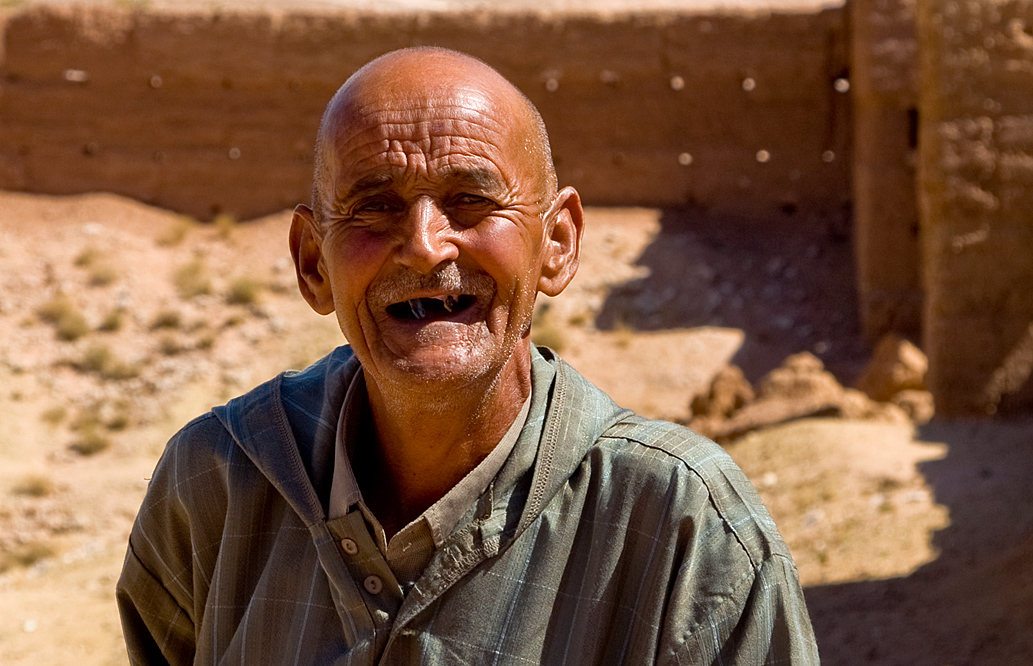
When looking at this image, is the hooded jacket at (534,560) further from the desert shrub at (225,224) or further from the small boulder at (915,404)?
the desert shrub at (225,224)

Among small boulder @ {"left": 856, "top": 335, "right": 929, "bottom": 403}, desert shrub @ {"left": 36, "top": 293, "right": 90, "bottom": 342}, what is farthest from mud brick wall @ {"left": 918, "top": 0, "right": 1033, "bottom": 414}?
desert shrub @ {"left": 36, "top": 293, "right": 90, "bottom": 342}

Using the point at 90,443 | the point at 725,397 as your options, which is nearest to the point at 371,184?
the point at 725,397

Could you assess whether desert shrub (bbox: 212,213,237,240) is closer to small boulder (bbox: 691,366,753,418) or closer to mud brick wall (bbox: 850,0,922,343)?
small boulder (bbox: 691,366,753,418)

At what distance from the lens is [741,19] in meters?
12.9

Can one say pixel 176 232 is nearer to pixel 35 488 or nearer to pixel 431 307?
pixel 35 488

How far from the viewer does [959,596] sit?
5008 millimetres

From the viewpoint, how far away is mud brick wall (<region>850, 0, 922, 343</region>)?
34.3ft

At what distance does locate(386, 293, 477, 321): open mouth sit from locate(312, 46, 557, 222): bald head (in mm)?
188

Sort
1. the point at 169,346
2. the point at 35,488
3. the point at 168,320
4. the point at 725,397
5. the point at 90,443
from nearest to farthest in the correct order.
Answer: the point at 725,397
the point at 35,488
the point at 90,443
the point at 169,346
the point at 168,320

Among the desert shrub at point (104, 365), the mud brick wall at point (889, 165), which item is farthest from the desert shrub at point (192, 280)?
the mud brick wall at point (889, 165)

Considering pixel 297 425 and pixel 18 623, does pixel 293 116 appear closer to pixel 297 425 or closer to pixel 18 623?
pixel 18 623

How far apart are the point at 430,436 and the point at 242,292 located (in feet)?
35.5

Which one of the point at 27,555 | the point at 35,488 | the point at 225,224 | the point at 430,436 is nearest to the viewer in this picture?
the point at 430,436

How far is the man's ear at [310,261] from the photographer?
182 cm
